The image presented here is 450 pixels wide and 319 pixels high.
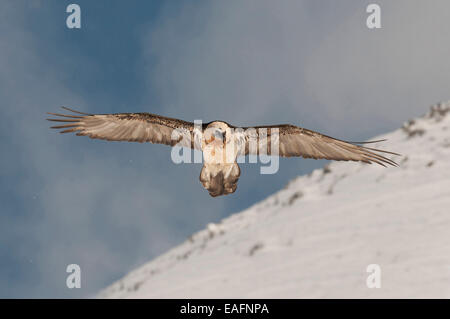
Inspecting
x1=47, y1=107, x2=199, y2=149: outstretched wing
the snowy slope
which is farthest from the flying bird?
the snowy slope

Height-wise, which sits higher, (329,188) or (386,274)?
(329,188)

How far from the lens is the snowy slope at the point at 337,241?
1498 centimetres

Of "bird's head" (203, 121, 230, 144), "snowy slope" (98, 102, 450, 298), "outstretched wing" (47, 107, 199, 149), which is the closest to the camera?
"bird's head" (203, 121, 230, 144)

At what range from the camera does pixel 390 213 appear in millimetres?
17547

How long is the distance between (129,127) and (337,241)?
459 inches

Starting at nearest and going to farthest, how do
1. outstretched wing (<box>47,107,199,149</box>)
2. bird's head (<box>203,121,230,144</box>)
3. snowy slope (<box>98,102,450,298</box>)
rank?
bird's head (<box>203,121,230,144</box>)
outstretched wing (<box>47,107,199,149</box>)
snowy slope (<box>98,102,450,298</box>)

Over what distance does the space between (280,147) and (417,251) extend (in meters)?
10.0

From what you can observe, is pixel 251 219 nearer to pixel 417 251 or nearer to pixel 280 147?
pixel 417 251

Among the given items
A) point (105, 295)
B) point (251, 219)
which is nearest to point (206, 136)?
point (251, 219)

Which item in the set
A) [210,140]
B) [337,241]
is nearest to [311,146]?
[210,140]

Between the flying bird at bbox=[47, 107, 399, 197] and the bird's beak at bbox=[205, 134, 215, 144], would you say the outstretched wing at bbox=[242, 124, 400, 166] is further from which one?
the bird's beak at bbox=[205, 134, 215, 144]

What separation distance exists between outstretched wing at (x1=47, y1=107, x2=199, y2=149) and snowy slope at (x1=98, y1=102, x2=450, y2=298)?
9453 mm

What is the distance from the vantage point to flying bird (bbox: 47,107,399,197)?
16.3ft
